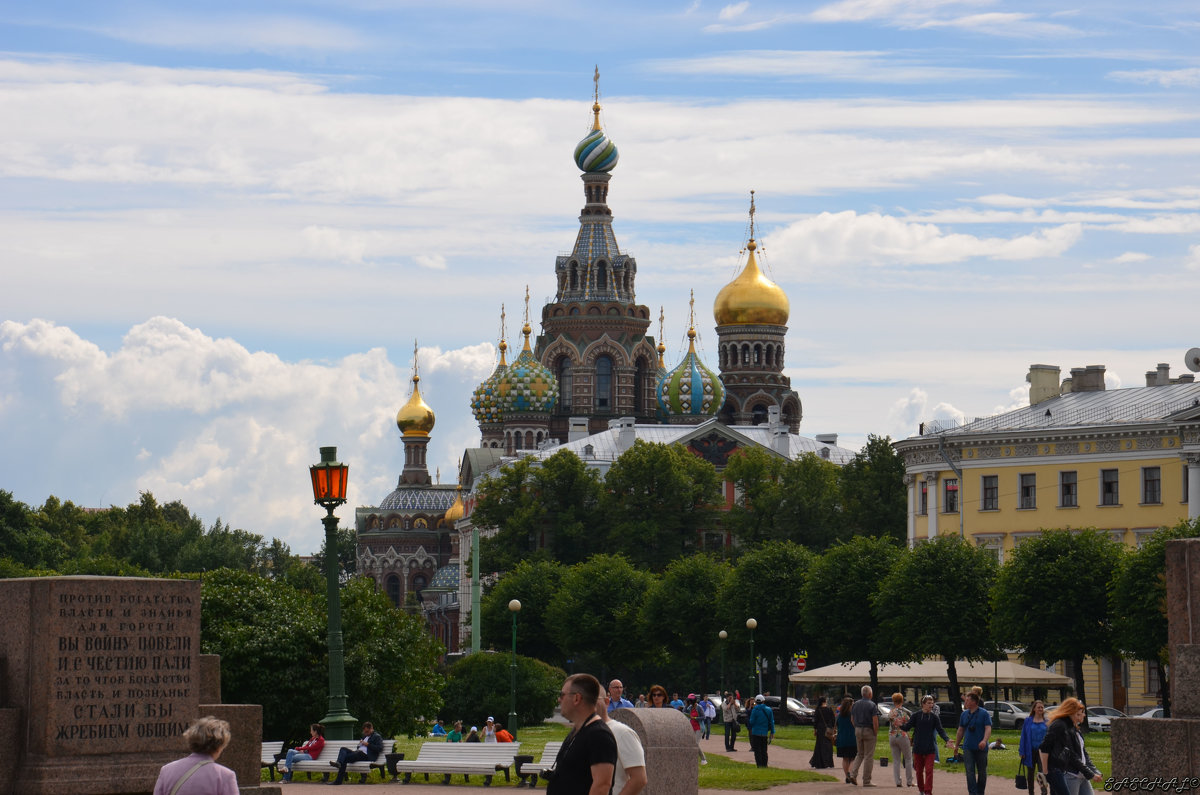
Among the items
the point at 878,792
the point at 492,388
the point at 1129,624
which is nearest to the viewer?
the point at 878,792

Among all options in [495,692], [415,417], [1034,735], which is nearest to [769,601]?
[495,692]

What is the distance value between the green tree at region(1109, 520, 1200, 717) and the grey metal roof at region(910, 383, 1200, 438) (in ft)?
35.8

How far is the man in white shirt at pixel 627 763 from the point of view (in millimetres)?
11656

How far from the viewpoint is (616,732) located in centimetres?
1223

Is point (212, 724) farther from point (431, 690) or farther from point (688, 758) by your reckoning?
point (431, 690)

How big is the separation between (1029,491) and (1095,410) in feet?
10.4

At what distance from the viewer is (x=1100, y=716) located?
170 ft

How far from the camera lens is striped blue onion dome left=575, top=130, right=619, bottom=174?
123125mm

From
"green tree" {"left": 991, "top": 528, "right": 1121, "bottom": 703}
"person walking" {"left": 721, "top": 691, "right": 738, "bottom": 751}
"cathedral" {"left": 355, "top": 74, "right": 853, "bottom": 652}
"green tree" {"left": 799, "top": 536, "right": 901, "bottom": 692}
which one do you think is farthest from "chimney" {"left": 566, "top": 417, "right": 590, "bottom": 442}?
"person walking" {"left": 721, "top": 691, "right": 738, "bottom": 751}

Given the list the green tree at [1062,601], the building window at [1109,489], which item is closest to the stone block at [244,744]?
the green tree at [1062,601]

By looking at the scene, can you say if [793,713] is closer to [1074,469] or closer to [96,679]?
[1074,469]

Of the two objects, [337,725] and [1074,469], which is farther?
[1074,469]

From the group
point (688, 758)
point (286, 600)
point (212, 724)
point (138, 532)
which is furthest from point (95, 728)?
point (138, 532)

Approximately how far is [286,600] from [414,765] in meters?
10.5
